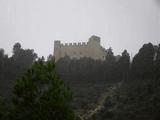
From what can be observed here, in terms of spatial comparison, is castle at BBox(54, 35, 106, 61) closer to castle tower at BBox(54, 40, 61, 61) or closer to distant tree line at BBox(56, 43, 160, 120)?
castle tower at BBox(54, 40, 61, 61)

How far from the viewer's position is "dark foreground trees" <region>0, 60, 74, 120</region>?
2089 cm

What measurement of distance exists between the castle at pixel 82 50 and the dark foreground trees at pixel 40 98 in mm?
49912

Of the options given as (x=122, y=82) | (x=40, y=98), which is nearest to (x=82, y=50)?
(x=122, y=82)

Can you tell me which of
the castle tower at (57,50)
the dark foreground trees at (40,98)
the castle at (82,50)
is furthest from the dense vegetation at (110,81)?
the dark foreground trees at (40,98)

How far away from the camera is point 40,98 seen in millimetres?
21062

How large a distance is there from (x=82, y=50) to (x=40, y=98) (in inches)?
2091

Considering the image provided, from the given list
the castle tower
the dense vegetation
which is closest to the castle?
the castle tower

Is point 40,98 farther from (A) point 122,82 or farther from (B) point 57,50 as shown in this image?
(B) point 57,50

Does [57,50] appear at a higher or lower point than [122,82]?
higher

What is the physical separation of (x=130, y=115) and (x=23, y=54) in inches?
1216

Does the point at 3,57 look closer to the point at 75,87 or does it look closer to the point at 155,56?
the point at 75,87

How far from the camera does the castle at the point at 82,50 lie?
72312 mm

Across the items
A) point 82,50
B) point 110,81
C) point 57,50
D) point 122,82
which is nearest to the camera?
point 122,82

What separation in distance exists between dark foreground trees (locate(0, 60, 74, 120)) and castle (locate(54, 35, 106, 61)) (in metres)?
49.9
